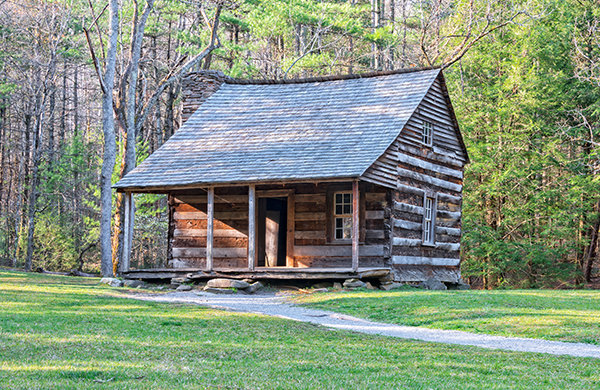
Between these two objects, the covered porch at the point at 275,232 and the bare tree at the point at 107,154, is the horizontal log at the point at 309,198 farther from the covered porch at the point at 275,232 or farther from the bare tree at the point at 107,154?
the bare tree at the point at 107,154

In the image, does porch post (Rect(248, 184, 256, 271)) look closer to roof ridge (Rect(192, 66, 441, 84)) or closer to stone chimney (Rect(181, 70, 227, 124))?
roof ridge (Rect(192, 66, 441, 84))

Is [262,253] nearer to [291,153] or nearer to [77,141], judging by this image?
[291,153]

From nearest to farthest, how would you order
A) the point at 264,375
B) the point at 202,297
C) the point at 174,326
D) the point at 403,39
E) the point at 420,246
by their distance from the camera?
1. the point at 264,375
2. the point at 174,326
3. the point at 202,297
4. the point at 420,246
5. the point at 403,39

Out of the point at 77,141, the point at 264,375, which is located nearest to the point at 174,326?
the point at 264,375

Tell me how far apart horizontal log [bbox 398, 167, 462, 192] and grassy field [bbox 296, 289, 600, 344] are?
4987mm

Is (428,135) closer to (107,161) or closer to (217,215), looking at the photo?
(217,215)

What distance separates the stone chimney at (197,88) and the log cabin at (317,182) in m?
1.10

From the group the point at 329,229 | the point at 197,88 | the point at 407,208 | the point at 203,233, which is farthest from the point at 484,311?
the point at 197,88

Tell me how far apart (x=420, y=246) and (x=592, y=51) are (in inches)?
554

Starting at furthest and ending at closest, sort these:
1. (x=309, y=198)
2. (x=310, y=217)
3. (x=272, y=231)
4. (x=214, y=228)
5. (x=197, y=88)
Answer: (x=197, y=88)
(x=272, y=231)
(x=214, y=228)
(x=309, y=198)
(x=310, y=217)

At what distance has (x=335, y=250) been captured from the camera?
22.2 meters

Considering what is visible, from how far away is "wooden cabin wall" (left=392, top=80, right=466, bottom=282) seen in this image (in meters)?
22.4

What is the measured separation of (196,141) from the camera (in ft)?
80.0

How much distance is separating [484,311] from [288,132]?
424 inches
